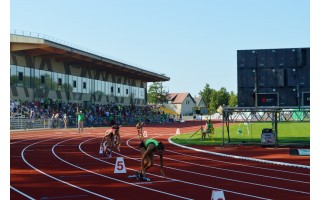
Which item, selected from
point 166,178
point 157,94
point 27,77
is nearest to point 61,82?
point 27,77

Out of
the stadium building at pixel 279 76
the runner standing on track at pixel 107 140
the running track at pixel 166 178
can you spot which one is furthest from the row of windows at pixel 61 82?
the stadium building at pixel 279 76

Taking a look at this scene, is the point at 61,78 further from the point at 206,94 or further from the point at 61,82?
the point at 206,94

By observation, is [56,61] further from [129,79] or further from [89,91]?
[129,79]

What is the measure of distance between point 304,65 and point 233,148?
5.22 metres

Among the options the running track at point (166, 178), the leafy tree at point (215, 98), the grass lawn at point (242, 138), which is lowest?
the grass lawn at point (242, 138)

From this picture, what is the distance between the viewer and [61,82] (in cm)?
4503

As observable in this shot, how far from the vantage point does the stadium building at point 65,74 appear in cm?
3700

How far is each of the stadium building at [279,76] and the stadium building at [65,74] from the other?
2218cm

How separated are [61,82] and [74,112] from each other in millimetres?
4332

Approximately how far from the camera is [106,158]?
15.7 metres

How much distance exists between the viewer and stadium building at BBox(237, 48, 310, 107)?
19594 millimetres

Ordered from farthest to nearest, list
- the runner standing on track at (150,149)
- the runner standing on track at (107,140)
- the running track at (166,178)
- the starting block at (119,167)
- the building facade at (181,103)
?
the building facade at (181,103), the runner standing on track at (107,140), the starting block at (119,167), the runner standing on track at (150,149), the running track at (166,178)

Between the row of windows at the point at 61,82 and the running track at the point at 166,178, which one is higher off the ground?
the row of windows at the point at 61,82

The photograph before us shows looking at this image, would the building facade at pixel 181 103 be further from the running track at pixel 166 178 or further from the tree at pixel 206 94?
the running track at pixel 166 178
